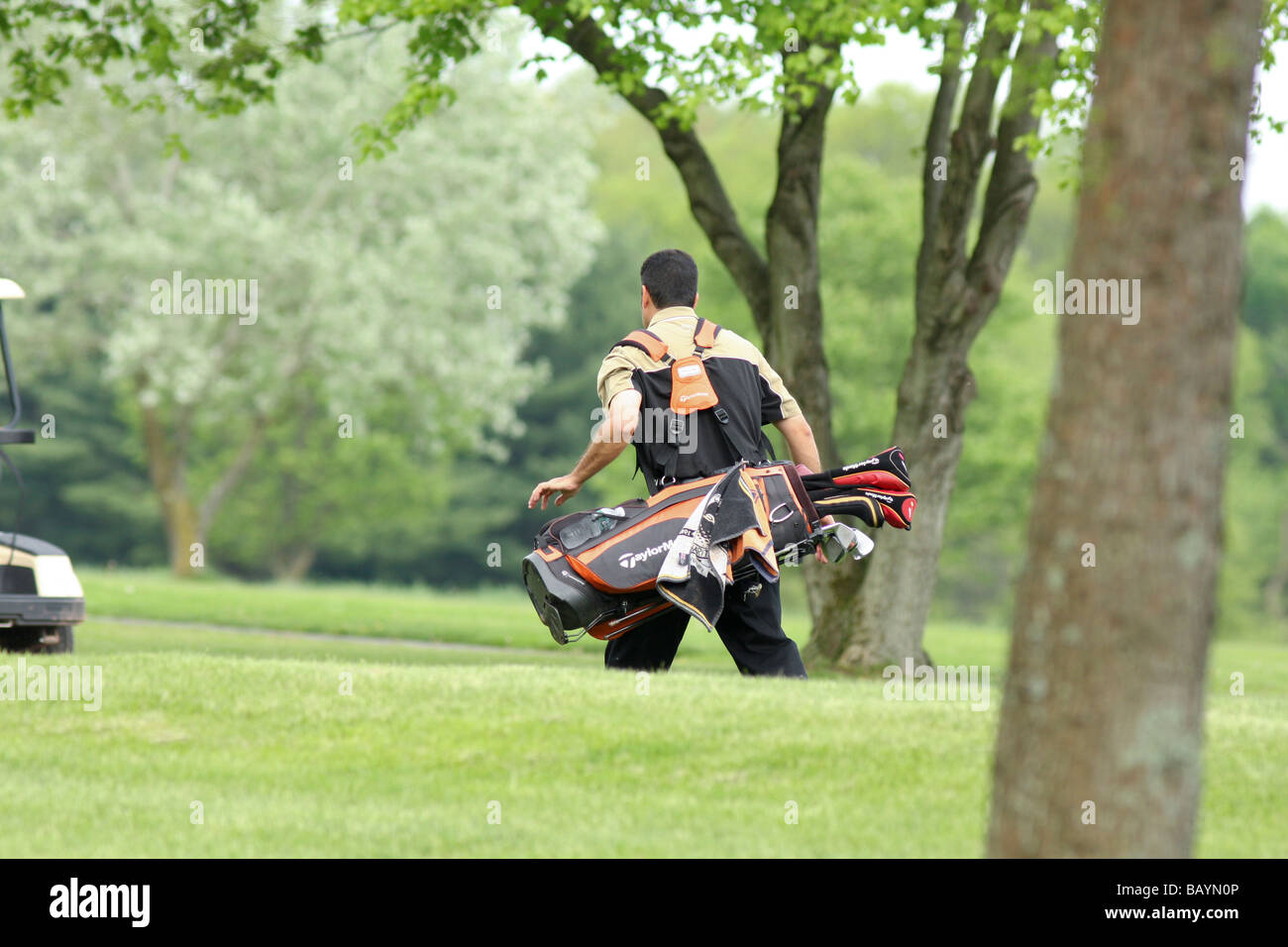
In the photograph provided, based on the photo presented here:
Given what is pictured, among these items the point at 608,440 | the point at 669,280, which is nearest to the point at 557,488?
the point at 608,440

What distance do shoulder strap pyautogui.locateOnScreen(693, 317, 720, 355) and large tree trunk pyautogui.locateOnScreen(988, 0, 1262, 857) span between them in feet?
12.3

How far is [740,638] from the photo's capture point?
7.12 m

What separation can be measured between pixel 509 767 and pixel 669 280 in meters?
2.40

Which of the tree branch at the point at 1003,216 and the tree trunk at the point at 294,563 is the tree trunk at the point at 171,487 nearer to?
the tree trunk at the point at 294,563

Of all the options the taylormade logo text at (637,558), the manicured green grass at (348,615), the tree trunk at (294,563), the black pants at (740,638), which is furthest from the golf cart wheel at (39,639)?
the tree trunk at (294,563)

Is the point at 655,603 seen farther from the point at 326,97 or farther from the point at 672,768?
the point at 326,97

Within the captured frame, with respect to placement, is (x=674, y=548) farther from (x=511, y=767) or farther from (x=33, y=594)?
(x=33, y=594)

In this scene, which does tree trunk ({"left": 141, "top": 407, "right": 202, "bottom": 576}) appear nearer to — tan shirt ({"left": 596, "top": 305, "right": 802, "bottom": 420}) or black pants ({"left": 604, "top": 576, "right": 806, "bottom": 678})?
black pants ({"left": 604, "top": 576, "right": 806, "bottom": 678})

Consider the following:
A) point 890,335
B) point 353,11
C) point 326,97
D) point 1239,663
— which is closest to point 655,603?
point 353,11

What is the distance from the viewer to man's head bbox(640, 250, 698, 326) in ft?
23.2

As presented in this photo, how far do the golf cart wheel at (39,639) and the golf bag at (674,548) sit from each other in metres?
4.46
